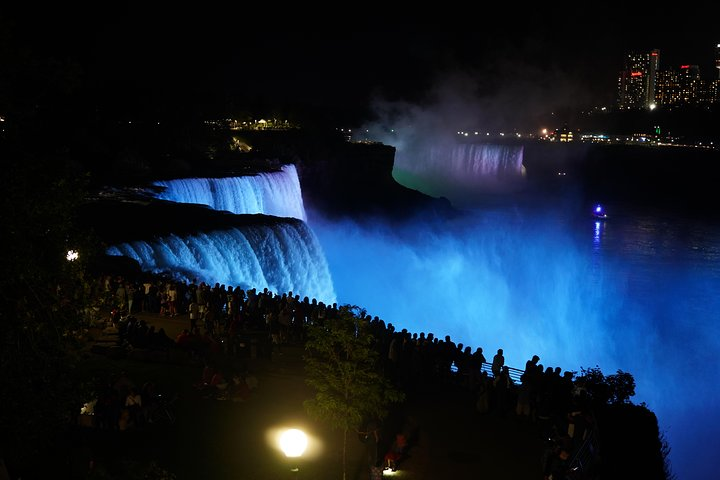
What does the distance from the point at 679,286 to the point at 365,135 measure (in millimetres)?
55664

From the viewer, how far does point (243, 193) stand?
2836 cm

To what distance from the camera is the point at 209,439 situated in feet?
31.1

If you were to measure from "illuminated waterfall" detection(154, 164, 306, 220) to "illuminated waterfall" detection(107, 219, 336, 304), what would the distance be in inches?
232

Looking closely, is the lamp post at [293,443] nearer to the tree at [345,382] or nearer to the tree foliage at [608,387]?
the tree at [345,382]

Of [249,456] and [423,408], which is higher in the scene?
[423,408]

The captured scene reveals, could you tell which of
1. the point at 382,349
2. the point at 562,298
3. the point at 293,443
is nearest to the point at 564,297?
the point at 562,298

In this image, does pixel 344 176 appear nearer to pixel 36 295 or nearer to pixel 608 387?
pixel 608 387

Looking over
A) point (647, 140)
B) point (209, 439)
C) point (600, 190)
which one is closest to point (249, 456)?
point (209, 439)

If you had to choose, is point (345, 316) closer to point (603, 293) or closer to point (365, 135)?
point (603, 293)

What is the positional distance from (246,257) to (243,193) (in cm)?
960

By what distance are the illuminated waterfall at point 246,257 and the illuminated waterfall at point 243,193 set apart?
5881 millimetres

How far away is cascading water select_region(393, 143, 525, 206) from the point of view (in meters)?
77.3

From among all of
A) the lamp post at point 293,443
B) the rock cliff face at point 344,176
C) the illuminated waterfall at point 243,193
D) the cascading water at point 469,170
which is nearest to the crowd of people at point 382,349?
the lamp post at point 293,443

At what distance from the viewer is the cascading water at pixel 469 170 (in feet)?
254
